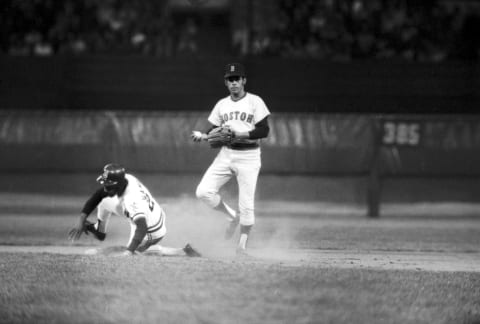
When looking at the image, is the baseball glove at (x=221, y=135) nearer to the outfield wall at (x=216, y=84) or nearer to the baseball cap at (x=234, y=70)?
the baseball cap at (x=234, y=70)

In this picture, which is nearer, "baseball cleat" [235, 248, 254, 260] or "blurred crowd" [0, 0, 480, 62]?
"baseball cleat" [235, 248, 254, 260]

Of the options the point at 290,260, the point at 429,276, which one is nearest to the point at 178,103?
the point at 290,260

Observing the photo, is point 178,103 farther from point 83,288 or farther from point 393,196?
point 83,288

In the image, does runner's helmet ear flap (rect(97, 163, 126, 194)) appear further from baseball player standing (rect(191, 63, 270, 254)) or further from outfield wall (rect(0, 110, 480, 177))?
outfield wall (rect(0, 110, 480, 177))

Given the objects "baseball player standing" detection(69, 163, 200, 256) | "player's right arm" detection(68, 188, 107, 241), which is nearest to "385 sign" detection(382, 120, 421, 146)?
"baseball player standing" detection(69, 163, 200, 256)

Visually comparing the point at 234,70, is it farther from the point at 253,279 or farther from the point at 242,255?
the point at 253,279

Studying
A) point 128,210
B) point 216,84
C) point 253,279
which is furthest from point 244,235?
point 216,84
